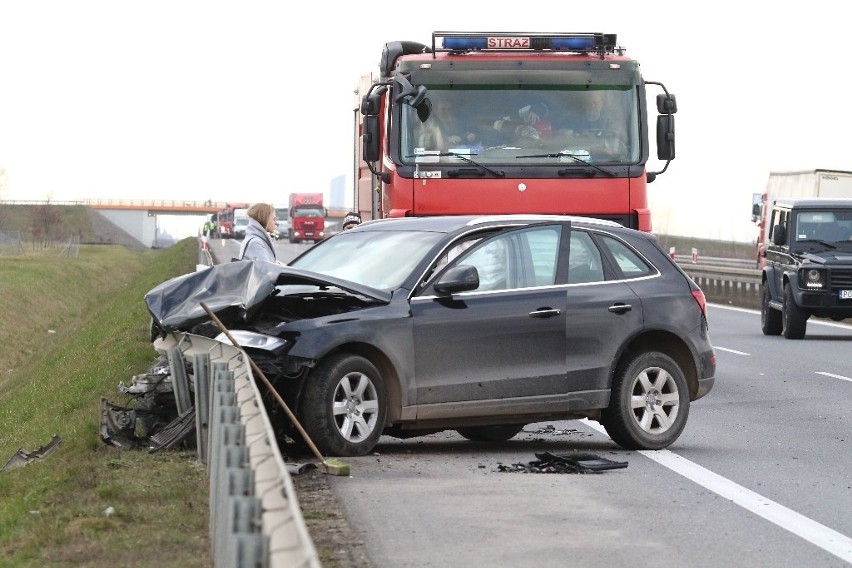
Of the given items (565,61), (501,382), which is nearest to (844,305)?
(565,61)

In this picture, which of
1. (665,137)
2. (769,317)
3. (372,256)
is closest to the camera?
(372,256)

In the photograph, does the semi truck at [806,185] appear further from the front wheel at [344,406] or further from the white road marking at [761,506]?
the front wheel at [344,406]

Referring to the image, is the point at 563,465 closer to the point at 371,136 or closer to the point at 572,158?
the point at 572,158

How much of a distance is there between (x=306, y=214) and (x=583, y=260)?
81408 millimetres

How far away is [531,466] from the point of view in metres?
10.1

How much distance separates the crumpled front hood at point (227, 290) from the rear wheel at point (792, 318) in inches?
626

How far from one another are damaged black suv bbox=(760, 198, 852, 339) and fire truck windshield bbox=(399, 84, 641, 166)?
9.22 meters

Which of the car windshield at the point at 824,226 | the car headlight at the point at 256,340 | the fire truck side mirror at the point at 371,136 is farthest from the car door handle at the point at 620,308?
the car windshield at the point at 824,226

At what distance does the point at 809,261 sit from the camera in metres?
24.7

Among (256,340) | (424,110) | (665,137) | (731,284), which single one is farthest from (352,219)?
(731,284)

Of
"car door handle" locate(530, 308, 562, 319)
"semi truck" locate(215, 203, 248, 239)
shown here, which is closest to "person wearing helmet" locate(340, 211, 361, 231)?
"car door handle" locate(530, 308, 562, 319)

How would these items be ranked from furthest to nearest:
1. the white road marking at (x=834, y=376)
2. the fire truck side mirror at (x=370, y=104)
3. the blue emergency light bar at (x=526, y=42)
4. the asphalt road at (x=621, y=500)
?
the white road marking at (x=834, y=376)
the blue emergency light bar at (x=526, y=42)
the fire truck side mirror at (x=370, y=104)
the asphalt road at (x=621, y=500)

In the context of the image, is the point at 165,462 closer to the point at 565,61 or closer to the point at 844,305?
the point at 565,61

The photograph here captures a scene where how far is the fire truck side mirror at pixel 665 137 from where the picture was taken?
52.9ft
